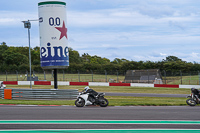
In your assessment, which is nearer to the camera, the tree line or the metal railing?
the metal railing

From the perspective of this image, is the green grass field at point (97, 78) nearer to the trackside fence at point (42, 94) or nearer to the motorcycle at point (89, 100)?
the trackside fence at point (42, 94)

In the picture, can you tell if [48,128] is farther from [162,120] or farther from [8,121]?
[162,120]

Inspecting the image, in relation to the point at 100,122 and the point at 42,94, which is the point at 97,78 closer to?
the point at 42,94

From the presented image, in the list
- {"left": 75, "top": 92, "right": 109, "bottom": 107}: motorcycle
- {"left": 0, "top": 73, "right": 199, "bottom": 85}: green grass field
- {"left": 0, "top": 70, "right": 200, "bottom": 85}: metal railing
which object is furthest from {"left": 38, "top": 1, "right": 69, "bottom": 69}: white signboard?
{"left": 0, "top": 73, "right": 199, "bottom": 85}: green grass field

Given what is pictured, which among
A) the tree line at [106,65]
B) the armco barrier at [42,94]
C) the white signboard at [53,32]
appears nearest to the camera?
the armco barrier at [42,94]

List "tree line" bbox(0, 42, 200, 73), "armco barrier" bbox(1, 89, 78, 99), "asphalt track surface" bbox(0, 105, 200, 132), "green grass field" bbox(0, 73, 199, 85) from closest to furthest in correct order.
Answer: "asphalt track surface" bbox(0, 105, 200, 132) < "armco barrier" bbox(1, 89, 78, 99) < "green grass field" bbox(0, 73, 199, 85) < "tree line" bbox(0, 42, 200, 73)

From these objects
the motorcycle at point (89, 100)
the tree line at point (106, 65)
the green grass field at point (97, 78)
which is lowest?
the motorcycle at point (89, 100)

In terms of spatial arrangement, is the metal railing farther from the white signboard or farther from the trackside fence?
the white signboard

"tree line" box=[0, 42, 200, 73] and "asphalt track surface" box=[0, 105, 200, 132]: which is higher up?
"tree line" box=[0, 42, 200, 73]

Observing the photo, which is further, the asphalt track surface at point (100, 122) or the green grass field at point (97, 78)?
the green grass field at point (97, 78)

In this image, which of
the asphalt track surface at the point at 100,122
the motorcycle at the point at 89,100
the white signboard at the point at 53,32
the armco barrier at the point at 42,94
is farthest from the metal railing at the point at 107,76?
the asphalt track surface at the point at 100,122

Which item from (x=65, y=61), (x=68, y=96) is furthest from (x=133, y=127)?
(x=65, y=61)

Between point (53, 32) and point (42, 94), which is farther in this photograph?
point (53, 32)

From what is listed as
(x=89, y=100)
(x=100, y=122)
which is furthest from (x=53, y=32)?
(x=100, y=122)
